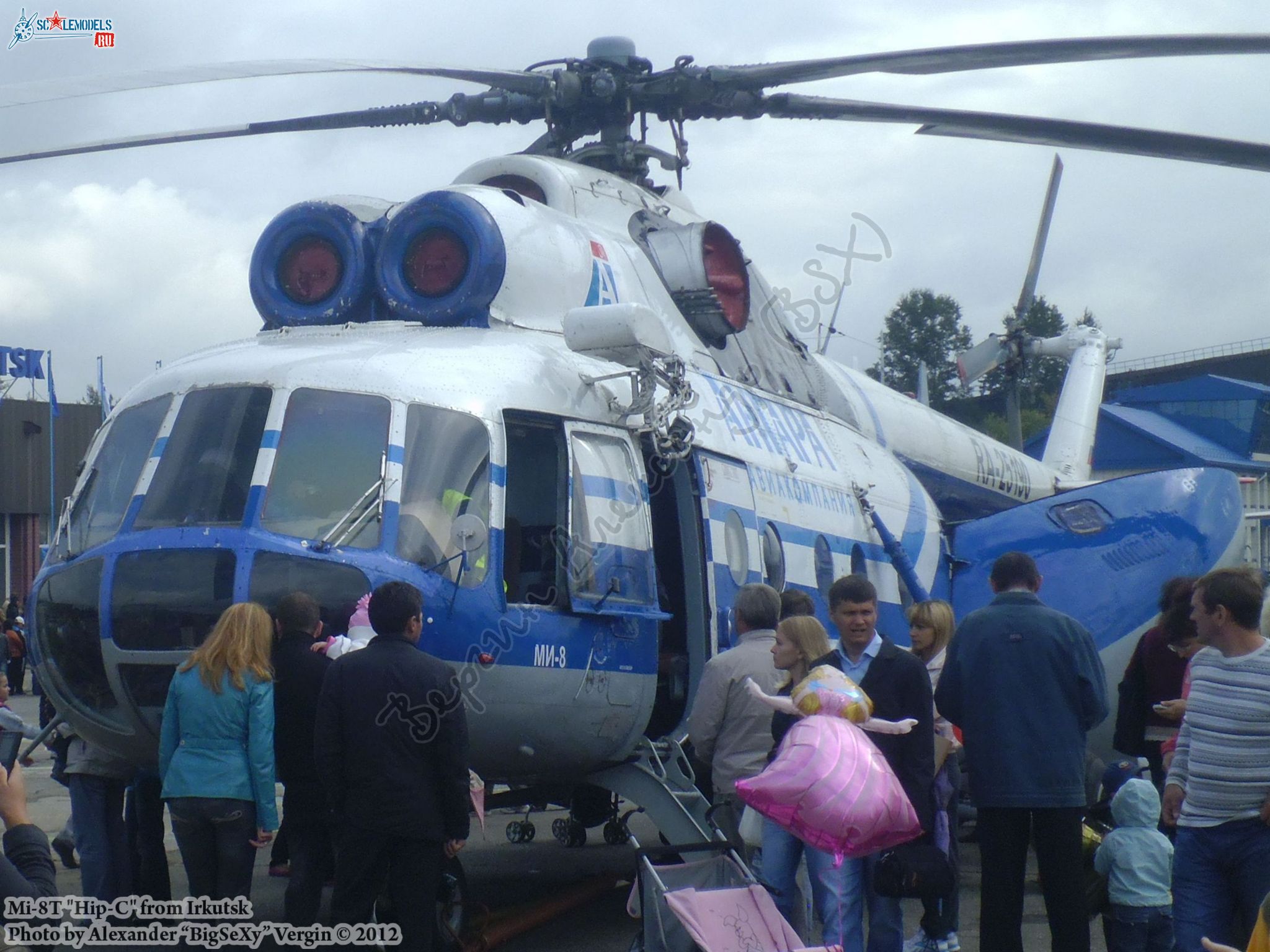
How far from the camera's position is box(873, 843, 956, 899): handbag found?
525cm

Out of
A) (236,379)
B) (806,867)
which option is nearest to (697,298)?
(236,379)

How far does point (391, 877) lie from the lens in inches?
197

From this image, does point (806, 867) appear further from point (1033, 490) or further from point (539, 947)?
point (1033, 490)

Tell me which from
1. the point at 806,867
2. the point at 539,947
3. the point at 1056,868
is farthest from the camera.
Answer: the point at 539,947

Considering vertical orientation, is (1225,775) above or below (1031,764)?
above

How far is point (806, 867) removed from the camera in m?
5.91

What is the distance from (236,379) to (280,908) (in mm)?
2925

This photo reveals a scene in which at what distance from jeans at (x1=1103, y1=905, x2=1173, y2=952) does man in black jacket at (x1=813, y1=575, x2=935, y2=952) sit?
89 cm

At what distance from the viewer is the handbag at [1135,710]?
21.6 ft

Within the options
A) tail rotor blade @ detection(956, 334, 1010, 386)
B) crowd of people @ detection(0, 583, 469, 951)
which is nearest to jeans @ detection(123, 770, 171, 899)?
crowd of people @ detection(0, 583, 469, 951)

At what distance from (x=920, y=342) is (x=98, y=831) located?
35931 millimetres

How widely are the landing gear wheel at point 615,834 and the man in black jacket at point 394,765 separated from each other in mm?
4442

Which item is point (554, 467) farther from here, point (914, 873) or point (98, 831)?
point (98, 831)

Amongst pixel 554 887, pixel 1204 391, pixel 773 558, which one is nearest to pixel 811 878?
pixel 773 558
